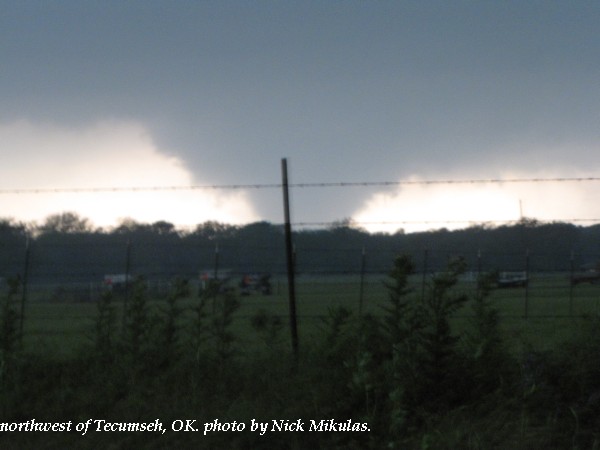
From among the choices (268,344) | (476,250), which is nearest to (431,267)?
(476,250)

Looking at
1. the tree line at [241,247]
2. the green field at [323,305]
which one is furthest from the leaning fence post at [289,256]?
the green field at [323,305]

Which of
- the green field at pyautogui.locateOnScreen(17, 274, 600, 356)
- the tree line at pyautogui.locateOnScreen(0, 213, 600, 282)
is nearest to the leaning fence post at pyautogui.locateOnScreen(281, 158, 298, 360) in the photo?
the tree line at pyautogui.locateOnScreen(0, 213, 600, 282)

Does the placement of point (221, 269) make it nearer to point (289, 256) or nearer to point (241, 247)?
point (241, 247)

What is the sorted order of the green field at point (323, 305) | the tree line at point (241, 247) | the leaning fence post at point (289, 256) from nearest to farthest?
the leaning fence post at point (289, 256)
the tree line at point (241, 247)
the green field at point (323, 305)

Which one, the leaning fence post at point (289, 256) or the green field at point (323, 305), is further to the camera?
the green field at point (323, 305)

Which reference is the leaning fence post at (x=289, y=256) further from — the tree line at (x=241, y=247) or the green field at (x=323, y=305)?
the green field at (x=323, y=305)

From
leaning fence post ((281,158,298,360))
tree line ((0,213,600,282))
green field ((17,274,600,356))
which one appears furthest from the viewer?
green field ((17,274,600,356))

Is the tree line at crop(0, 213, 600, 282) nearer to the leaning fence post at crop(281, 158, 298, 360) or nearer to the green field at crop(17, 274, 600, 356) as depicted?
the green field at crop(17, 274, 600, 356)

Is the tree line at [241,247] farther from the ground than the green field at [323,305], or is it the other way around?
the tree line at [241,247]

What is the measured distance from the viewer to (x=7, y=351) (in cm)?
1217

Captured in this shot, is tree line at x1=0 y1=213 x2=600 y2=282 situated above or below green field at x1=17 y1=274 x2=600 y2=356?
above

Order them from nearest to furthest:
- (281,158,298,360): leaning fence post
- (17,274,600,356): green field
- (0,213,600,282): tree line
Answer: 1. (281,158,298,360): leaning fence post
2. (0,213,600,282): tree line
3. (17,274,600,356): green field

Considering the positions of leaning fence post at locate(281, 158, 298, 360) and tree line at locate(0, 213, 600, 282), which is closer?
leaning fence post at locate(281, 158, 298, 360)

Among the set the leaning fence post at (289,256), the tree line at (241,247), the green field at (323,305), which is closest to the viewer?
the leaning fence post at (289,256)
